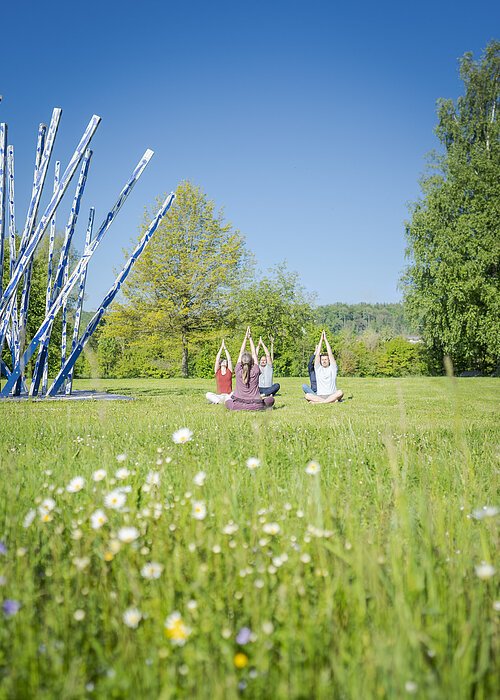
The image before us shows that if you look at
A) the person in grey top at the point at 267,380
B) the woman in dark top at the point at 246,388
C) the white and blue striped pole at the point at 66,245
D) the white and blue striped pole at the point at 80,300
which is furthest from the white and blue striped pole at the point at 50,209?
the person in grey top at the point at 267,380

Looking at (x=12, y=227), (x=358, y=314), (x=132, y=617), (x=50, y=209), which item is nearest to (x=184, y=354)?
(x=12, y=227)

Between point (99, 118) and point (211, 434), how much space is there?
7954 mm

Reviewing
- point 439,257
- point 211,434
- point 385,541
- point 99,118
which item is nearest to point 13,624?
point 385,541

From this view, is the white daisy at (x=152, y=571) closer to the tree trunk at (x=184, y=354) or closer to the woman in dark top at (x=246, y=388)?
the woman in dark top at (x=246, y=388)

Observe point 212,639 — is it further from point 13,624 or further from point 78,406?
point 78,406

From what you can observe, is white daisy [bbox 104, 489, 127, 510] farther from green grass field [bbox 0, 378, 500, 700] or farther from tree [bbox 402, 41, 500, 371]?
tree [bbox 402, 41, 500, 371]

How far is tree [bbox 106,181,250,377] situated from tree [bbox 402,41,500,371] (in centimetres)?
1083

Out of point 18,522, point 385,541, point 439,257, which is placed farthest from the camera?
point 439,257

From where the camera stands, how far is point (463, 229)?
2736 centimetres

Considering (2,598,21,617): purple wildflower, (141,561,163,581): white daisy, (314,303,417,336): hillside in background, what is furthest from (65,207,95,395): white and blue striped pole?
(314,303,417,336): hillside in background

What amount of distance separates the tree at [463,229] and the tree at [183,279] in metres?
10.8

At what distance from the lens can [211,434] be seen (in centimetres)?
540

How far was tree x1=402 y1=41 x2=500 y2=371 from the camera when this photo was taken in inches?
1065

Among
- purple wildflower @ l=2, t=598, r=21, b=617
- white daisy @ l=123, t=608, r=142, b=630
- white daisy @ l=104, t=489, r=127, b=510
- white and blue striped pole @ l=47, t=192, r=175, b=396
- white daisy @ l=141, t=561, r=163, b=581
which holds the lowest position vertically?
white daisy @ l=123, t=608, r=142, b=630
